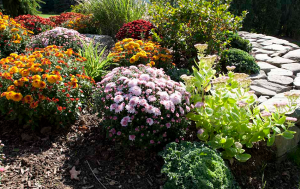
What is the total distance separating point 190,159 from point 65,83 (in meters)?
1.73

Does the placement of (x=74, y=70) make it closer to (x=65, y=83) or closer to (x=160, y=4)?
(x=65, y=83)

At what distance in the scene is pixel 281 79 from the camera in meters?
4.23

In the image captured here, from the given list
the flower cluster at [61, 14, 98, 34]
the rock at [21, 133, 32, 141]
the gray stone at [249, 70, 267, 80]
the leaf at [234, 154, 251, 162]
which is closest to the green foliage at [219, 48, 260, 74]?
the gray stone at [249, 70, 267, 80]

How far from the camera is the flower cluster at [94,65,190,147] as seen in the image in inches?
96.1

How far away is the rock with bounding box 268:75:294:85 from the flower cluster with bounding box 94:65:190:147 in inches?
87.3

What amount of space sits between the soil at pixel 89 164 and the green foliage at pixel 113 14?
4.16 meters

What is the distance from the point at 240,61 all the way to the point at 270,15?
6.14 meters

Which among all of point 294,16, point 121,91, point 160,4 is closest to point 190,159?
point 121,91

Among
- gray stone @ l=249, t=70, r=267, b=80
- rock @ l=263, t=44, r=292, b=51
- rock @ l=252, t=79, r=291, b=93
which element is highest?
rock @ l=263, t=44, r=292, b=51

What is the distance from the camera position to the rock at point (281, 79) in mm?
4125

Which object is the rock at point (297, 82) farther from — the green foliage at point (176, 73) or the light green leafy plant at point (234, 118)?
the green foliage at point (176, 73)

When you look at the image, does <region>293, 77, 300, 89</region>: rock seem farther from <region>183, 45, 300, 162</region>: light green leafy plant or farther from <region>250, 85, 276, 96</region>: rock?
<region>183, 45, 300, 162</region>: light green leafy plant

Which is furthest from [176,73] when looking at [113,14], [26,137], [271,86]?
[113,14]

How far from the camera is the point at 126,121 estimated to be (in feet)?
7.91
